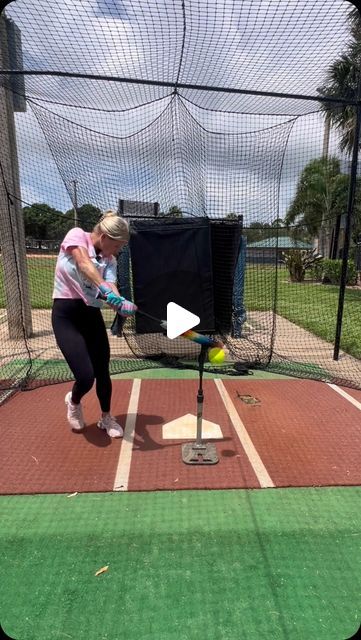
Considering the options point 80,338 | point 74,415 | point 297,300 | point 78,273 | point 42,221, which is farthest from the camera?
point 297,300

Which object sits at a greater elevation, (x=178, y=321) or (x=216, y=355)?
(x=178, y=321)

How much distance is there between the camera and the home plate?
374 cm

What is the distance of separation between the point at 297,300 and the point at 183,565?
11.9 meters

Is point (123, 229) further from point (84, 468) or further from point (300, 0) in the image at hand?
point (300, 0)

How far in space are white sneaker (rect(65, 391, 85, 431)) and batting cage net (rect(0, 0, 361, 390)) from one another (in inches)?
61.1

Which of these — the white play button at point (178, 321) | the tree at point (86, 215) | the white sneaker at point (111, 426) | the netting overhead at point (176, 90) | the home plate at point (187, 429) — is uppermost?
the netting overhead at point (176, 90)

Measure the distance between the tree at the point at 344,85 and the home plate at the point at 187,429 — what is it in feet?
13.9

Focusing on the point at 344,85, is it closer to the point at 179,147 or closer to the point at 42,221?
the point at 179,147

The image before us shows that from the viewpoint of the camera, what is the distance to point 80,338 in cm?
323

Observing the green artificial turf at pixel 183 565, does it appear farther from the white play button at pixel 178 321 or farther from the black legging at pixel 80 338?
the white play button at pixel 178 321

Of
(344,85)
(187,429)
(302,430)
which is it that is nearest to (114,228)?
(187,429)

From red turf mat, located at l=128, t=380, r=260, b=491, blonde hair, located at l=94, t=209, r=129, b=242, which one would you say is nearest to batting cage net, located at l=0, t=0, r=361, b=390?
red turf mat, located at l=128, t=380, r=260, b=491

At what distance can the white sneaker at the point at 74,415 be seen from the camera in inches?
144

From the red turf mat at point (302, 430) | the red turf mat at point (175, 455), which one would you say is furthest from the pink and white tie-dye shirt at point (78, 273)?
the red turf mat at point (302, 430)
